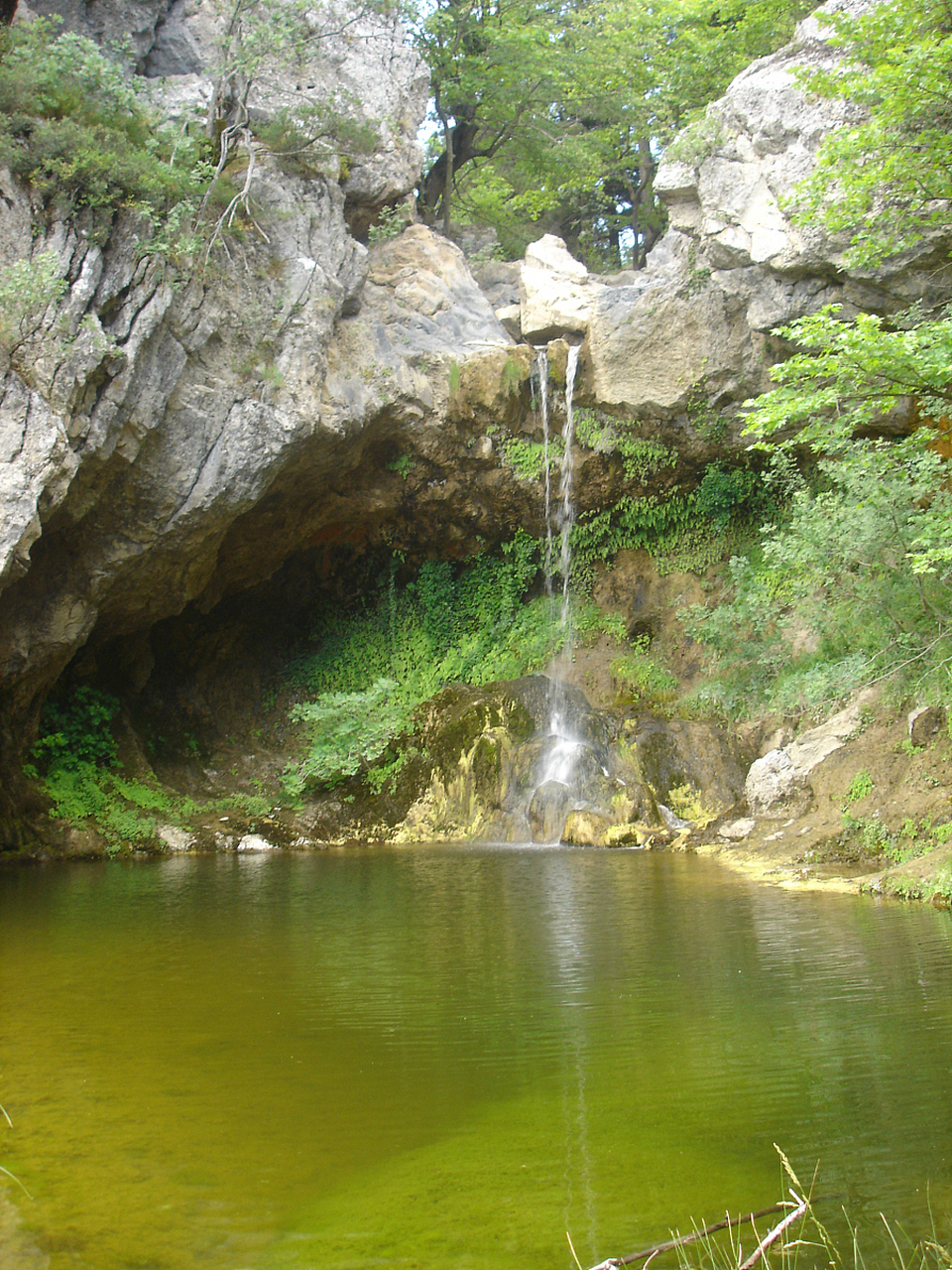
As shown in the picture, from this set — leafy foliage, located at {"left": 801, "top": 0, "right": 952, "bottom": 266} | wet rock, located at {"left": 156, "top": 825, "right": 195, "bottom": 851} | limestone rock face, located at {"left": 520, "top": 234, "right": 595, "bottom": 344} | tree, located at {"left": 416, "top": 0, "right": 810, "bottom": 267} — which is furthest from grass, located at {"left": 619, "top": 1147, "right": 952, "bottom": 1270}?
tree, located at {"left": 416, "top": 0, "right": 810, "bottom": 267}

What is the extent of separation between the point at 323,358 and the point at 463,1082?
12.7 m

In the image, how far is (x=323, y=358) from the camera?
14781mm

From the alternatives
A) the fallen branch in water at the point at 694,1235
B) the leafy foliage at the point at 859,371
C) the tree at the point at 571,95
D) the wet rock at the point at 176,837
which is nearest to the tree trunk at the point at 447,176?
the tree at the point at 571,95

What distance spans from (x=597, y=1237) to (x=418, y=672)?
16.9m

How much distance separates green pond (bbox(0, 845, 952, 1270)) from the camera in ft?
9.24

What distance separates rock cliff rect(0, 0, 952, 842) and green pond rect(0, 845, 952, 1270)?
594cm

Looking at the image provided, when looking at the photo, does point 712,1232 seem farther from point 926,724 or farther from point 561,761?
point 561,761

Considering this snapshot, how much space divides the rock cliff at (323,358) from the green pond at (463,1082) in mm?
5942

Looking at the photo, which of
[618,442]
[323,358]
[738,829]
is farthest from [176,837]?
[618,442]

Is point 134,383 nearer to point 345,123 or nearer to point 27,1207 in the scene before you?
point 345,123

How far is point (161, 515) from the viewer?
13.3m

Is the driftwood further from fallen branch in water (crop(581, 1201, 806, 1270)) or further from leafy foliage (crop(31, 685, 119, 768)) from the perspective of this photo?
leafy foliage (crop(31, 685, 119, 768))

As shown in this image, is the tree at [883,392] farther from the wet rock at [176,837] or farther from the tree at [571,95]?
the tree at [571,95]

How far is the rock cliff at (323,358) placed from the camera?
11344mm
